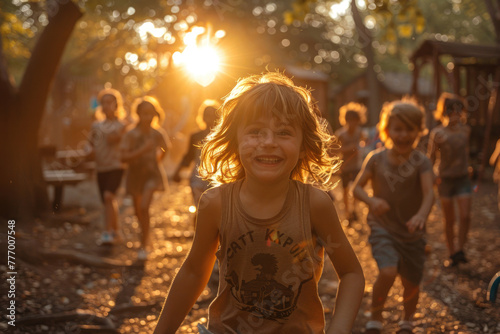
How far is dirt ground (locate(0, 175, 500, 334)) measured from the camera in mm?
4766

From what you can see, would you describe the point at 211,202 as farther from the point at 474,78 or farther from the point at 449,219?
the point at 474,78

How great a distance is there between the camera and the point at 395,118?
445 centimetres

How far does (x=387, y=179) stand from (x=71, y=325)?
9.17 ft

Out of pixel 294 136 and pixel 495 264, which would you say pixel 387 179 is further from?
pixel 495 264

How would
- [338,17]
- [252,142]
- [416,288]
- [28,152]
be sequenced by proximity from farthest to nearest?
1. [338,17]
2. [28,152]
3. [416,288]
4. [252,142]

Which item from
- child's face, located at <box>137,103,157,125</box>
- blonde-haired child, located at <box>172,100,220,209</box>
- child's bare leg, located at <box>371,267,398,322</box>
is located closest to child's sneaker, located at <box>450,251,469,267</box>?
child's bare leg, located at <box>371,267,398,322</box>

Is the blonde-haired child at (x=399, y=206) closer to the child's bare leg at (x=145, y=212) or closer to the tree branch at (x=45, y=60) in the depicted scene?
the child's bare leg at (x=145, y=212)

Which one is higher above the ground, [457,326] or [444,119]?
[444,119]

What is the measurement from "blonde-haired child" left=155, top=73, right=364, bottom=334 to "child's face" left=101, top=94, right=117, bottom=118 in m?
5.76

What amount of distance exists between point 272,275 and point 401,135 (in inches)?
102

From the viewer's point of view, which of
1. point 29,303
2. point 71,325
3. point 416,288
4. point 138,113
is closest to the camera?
point 416,288

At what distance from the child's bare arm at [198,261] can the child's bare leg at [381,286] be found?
2163 mm

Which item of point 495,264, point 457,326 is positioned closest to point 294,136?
point 457,326

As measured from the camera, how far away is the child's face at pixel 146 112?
7.07 m
